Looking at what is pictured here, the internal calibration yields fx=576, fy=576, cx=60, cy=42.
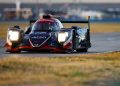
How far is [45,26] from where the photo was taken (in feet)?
89.9

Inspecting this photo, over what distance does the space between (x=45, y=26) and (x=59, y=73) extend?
1011 centimetres

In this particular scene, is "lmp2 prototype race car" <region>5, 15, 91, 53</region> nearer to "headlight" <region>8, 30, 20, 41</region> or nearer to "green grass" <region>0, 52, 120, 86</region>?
"headlight" <region>8, 30, 20, 41</region>

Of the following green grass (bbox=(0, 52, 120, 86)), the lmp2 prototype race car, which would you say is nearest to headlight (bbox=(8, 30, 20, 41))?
the lmp2 prototype race car

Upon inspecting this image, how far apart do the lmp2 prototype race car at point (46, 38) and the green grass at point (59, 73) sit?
3.90 meters

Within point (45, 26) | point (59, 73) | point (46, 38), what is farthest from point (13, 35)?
point (59, 73)

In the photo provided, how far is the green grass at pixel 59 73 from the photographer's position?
1556 cm

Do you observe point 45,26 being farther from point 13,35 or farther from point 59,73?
point 59,73

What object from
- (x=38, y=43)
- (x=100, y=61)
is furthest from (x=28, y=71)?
(x=38, y=43)

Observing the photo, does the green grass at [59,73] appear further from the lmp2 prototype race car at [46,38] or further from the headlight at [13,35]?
the headlight at [13,35]

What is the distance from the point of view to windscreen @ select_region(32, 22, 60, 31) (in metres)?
27.3

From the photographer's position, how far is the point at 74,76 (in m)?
16.8

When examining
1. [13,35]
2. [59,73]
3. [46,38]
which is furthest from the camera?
[13,35]

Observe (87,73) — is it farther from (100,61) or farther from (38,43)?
(38,43)

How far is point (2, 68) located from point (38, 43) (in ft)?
24.5
